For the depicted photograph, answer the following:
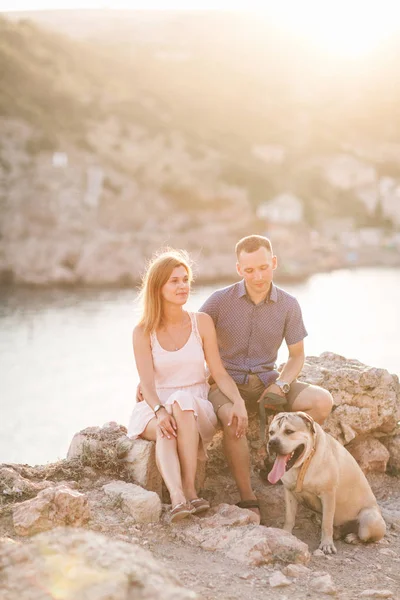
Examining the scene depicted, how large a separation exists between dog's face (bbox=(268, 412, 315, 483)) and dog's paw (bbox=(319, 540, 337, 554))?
54cm

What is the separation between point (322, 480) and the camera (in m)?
4.48

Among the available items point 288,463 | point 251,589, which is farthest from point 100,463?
point 251,589

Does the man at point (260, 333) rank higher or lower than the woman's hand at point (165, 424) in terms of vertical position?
higher

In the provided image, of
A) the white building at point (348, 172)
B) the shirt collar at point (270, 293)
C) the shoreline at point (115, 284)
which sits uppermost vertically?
the white building at point (348, 172)

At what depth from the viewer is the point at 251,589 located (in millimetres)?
3590

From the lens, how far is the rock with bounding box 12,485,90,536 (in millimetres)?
3834

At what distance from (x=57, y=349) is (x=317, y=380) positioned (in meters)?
22.7

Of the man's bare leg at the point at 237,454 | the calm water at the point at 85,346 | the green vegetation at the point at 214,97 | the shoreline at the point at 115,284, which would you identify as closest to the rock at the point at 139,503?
the man's bare leg at the point at 237,454

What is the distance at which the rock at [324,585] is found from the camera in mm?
3675

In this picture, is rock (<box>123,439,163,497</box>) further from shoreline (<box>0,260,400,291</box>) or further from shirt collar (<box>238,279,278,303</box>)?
shoreline (<box>0,260,400,291</box>)

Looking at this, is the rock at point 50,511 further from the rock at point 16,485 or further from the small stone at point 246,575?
the small stone at point 246,575

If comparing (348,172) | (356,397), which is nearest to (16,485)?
(356,397)

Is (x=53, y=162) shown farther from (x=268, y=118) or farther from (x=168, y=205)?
(x=268, y=118)

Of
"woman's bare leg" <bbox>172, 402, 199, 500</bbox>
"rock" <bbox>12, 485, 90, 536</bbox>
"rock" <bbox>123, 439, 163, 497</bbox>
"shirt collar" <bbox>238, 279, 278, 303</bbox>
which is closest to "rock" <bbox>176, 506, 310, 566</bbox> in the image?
"woman's bare leg" <bbox>172, 402, 199, 500</bbox>
